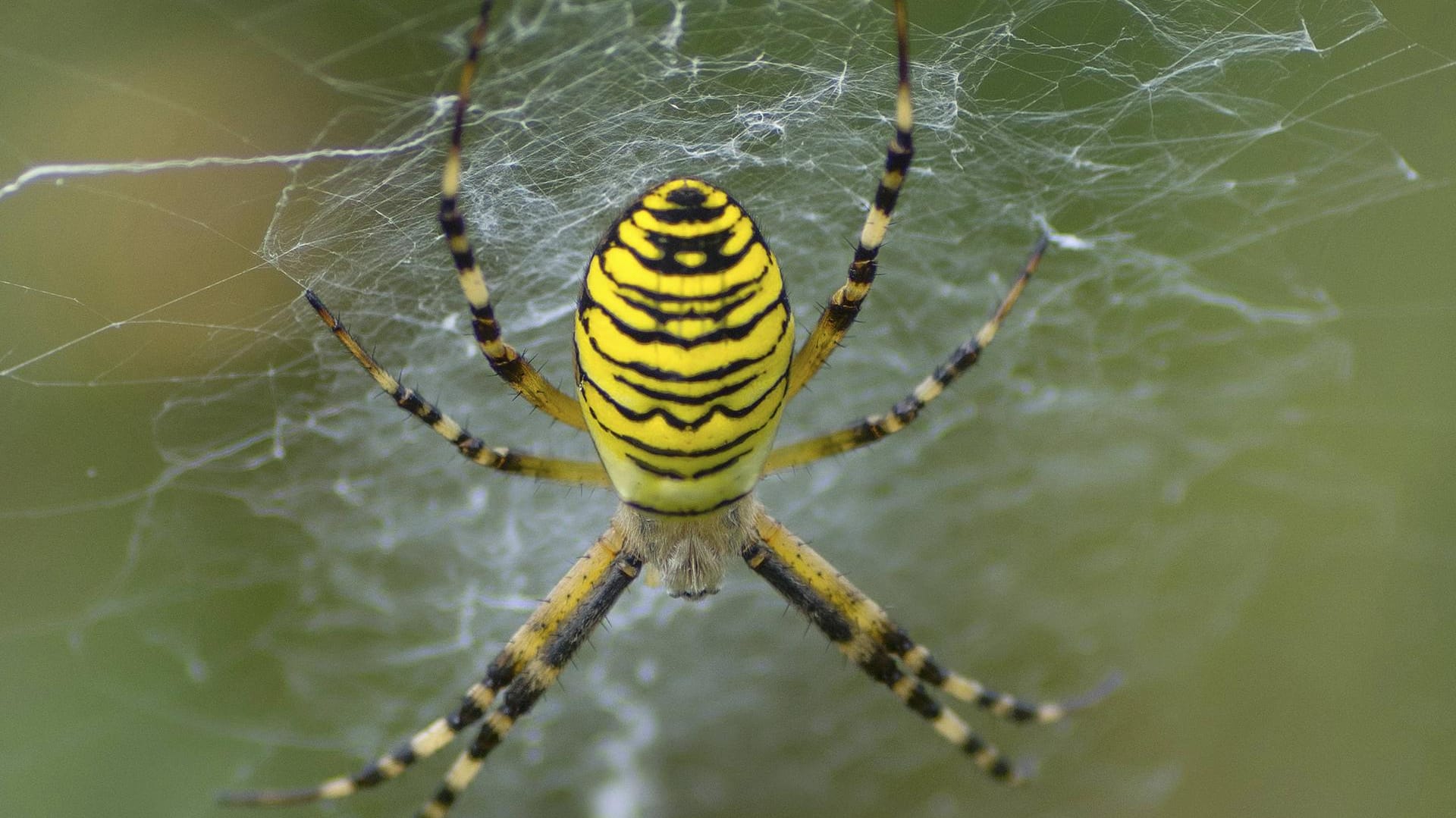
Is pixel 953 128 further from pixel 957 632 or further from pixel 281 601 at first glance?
pixel 281 601

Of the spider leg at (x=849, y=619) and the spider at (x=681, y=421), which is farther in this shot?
the spider leg at (x=849, y=619)

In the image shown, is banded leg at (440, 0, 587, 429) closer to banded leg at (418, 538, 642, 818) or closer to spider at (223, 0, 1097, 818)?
spider at (223, 0, 1097, 818)

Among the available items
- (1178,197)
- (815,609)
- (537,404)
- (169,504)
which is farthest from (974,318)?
(169,504)

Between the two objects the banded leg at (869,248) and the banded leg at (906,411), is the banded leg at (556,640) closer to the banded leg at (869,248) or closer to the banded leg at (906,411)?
the banded leg at (906,411)

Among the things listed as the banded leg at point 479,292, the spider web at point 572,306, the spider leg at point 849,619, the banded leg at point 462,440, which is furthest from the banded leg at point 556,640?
the spider web at point 572,306

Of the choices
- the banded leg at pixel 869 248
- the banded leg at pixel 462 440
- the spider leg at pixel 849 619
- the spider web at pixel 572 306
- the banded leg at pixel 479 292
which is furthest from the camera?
the spider leg at pixel 849 619

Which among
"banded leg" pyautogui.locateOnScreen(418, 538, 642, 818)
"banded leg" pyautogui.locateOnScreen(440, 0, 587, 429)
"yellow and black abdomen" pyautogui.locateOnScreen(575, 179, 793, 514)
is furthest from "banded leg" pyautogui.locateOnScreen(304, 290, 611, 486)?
"yellow and black abdomen" pyautogui.locateOnScreen(575, 179, 793, 514)
